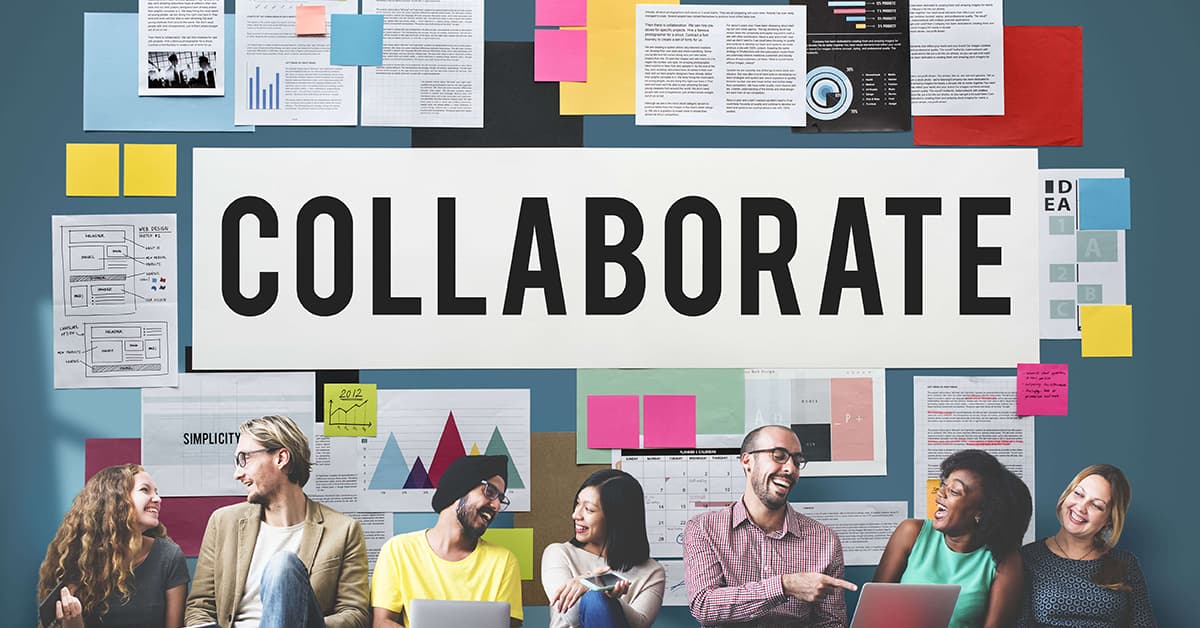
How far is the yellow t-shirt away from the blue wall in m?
0.34

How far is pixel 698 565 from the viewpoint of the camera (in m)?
2.13

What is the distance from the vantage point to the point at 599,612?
2.11 m

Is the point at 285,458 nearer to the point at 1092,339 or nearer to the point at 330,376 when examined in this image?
the point at 330,376

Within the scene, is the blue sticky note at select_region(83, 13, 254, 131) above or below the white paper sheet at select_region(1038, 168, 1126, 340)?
above

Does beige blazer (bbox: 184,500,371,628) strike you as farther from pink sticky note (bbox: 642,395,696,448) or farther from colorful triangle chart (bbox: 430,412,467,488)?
pink sticky note (bbox: 642,395,696,448)

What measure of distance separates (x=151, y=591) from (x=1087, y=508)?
2166 mm

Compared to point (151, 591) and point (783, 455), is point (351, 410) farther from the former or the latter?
point (783, 455)

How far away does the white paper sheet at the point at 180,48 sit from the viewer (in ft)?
7.08

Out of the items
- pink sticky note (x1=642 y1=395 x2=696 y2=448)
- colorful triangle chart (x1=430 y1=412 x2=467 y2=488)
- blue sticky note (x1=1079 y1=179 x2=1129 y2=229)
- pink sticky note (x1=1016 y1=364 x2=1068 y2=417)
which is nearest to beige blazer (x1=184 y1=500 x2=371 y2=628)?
colorful triangle chart (x1=430 y1=412 x2=467 y2=488)

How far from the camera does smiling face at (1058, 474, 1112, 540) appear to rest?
2176mm

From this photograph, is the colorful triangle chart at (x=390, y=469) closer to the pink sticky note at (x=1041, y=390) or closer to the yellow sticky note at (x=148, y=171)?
the yellow sticky note at (x=148, y=171)

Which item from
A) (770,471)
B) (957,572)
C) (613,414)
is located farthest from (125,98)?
(957,572)

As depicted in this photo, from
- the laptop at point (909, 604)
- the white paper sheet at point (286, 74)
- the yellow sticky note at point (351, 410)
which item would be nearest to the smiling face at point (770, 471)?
the laptop at point (909, 604)

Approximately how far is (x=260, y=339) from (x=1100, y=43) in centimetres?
212
